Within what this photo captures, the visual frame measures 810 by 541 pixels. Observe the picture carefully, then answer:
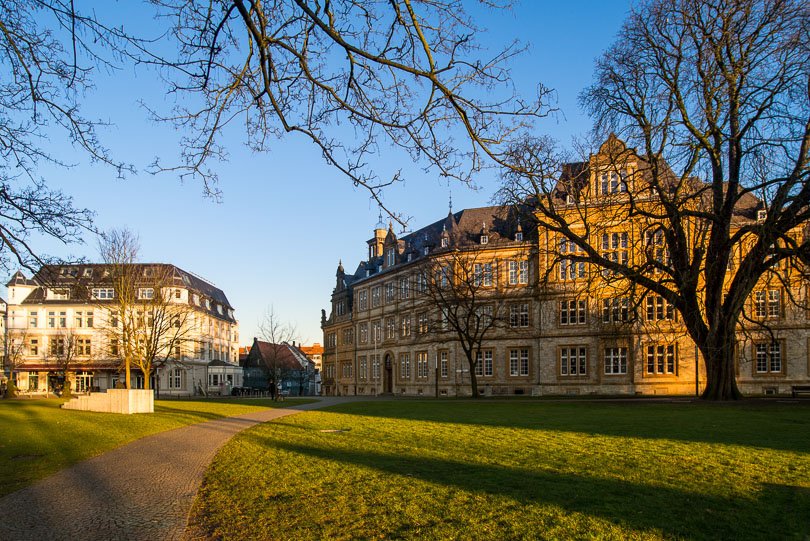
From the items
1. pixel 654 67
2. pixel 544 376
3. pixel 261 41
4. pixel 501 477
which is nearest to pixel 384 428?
pixel 501 477

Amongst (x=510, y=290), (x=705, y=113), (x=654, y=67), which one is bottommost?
(x=510, y=290)

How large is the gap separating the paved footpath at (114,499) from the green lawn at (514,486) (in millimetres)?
429

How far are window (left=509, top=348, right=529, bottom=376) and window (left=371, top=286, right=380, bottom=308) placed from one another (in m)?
19.6

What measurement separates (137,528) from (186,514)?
0.78 metres

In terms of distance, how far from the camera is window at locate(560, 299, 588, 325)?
54.2 meters

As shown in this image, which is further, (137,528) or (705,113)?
(705,113)

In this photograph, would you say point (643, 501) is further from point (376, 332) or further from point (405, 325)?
point (376, 332)

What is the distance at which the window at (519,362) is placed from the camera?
56219 millimetres

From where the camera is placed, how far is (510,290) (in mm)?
57125

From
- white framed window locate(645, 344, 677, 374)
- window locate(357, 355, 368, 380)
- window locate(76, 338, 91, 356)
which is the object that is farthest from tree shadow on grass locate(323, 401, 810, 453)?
window locate(76, 338, 91, 356)

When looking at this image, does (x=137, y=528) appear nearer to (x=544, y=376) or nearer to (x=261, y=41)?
(x=261, y=41)

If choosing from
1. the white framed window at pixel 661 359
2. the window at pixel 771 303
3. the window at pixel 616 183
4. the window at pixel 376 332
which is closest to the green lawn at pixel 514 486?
the window at pixel 616 183

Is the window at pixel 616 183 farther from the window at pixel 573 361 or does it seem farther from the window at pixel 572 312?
the window at pixel 573 361

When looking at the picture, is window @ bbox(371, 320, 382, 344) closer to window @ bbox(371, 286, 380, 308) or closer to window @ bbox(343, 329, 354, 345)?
window @ bbox(371, 286, 380, 308)
